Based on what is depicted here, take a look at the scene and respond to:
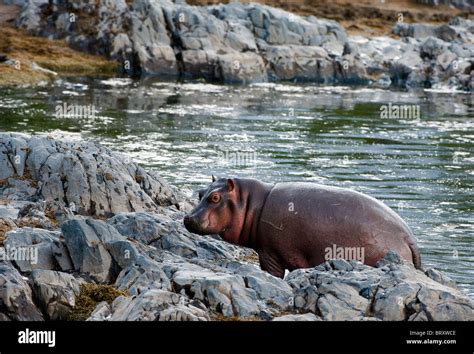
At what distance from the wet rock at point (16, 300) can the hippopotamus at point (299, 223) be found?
353 cm

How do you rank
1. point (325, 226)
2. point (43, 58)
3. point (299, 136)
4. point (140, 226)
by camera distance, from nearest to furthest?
point (325, 226)
point (140, 226)
point (299, 136)
point (43, 58)

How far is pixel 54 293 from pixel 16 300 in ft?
2.08

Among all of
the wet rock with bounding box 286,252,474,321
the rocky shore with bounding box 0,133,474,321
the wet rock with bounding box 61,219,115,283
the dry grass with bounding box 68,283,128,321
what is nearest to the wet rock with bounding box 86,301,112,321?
the rocky shore with bounding box 0,133,474,321

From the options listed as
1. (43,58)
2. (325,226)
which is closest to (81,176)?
(325,226)

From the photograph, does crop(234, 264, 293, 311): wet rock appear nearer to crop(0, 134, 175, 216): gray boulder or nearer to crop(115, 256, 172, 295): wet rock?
crop(115, 256, 172, 295): wet rock

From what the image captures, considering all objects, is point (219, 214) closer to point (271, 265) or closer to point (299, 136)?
point (271, 265)

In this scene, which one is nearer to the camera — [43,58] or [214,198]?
[214,198]

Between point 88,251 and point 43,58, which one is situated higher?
point 88,251

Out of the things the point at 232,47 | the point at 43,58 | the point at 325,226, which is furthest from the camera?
the point at 232,47

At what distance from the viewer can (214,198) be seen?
16.5 meters

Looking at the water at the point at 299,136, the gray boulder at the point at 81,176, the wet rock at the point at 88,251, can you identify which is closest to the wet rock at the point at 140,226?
the wet rock at the point at 88,251

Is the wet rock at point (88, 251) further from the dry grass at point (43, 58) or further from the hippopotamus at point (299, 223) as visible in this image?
the dry grass at point (43, 58)

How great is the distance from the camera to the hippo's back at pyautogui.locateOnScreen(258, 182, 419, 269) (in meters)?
16.1
